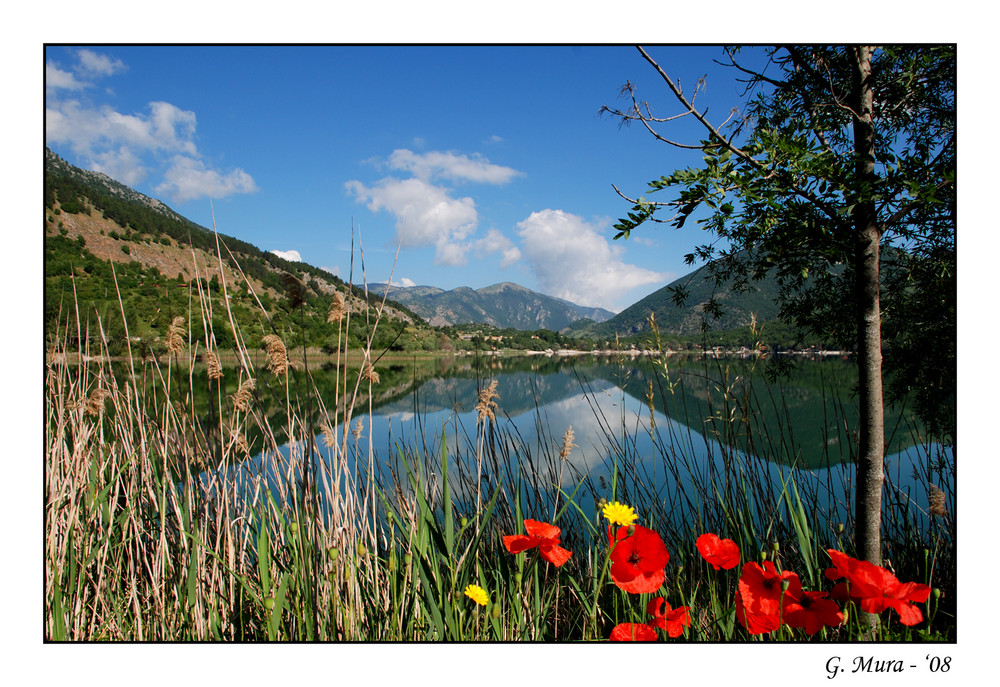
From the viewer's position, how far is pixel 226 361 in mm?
1560

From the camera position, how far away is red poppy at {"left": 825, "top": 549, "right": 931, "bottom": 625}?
104 cm

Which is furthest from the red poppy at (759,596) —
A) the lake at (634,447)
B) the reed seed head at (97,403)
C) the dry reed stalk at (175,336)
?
the reed seed head at (97,403)

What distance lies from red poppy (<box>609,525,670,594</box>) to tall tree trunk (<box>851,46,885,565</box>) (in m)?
0.75

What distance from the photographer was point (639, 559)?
3.72 feet

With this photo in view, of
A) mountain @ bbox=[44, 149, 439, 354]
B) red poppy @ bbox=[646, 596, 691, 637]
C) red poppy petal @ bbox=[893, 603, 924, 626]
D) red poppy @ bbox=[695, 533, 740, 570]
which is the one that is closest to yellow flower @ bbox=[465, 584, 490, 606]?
red poppy @ bbox=[646, 596, 691, 637]

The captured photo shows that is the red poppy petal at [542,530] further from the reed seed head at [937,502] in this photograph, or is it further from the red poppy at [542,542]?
the reed seed head at [937,502]

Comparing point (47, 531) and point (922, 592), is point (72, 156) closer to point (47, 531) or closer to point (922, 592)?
point (47, 531)

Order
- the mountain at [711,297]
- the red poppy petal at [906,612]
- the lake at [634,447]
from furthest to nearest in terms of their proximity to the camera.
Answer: the mountain at [711,297] < the lake at [634,447] < the red poppy petal at [906,612]

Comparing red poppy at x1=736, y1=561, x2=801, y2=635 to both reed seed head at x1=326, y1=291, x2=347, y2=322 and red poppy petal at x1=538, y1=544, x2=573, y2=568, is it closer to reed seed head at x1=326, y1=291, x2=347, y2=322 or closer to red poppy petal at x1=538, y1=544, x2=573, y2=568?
red poppy petal at x1=538, y1=544, x2=573, y2=568

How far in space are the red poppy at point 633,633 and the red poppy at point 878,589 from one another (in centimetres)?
50

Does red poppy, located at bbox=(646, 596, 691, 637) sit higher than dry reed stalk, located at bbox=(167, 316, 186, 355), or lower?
lower

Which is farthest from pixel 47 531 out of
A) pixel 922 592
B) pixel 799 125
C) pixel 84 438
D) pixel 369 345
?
pixel 799 125

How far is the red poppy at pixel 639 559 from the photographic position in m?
1.10

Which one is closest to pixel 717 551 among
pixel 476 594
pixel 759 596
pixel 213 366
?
pixel 759 596
